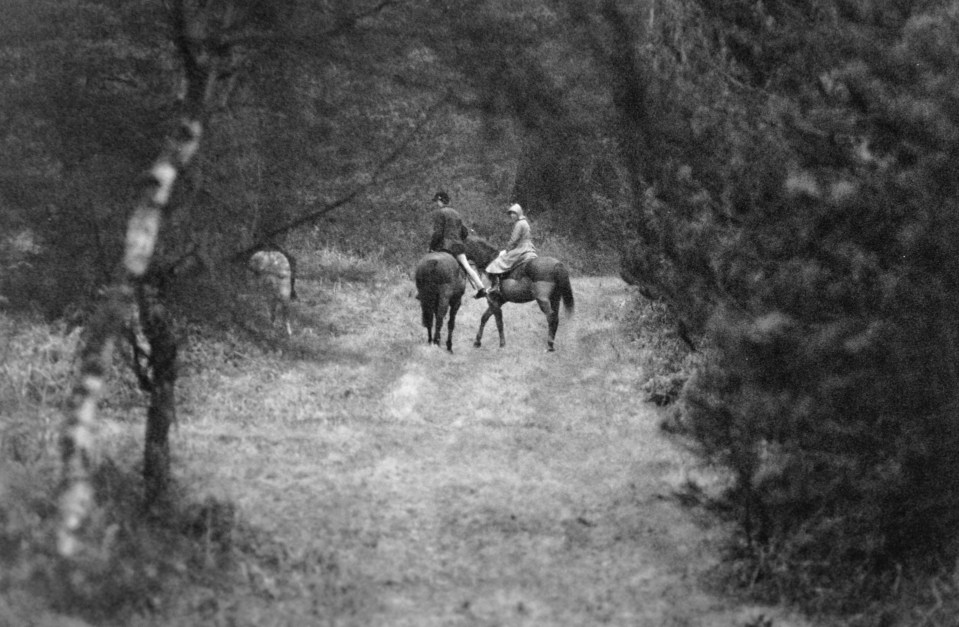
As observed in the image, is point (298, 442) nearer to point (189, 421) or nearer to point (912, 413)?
point (189, 421)

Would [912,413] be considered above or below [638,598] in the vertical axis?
above

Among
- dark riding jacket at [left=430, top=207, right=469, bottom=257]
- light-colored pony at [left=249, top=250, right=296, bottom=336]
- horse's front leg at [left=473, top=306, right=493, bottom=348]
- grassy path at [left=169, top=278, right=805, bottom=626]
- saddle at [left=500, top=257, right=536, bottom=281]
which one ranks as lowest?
grassy path at [left=169, top=278, right=805, bottom=626]

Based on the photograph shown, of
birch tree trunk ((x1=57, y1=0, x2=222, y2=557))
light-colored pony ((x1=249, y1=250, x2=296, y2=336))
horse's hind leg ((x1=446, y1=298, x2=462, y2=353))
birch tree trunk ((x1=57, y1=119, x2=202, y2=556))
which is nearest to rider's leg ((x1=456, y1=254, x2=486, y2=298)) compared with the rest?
horse's hind leg ((x1=446, y1=298, x2=462, y2=353))

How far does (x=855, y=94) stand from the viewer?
8.62 meters

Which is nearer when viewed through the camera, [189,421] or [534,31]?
[534,31]

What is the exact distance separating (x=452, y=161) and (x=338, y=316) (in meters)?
9.24

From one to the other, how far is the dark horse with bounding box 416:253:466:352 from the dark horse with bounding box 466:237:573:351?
78 cm

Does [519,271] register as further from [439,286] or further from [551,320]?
[439,286]

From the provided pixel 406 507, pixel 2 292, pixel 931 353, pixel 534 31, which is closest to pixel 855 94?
pixel 931 353

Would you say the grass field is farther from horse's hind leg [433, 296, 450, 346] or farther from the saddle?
the saddle

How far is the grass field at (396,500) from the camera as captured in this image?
8.29 metres

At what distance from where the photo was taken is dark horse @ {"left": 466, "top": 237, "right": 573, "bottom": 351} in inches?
724

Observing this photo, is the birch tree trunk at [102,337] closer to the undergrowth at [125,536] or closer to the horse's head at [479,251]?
the undergrowth at [125,536]

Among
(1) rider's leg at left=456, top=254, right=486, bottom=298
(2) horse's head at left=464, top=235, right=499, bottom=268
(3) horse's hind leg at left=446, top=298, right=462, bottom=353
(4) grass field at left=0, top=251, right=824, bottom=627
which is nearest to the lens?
(4) grass field at left=0, top=251, right=824, bottom=627
